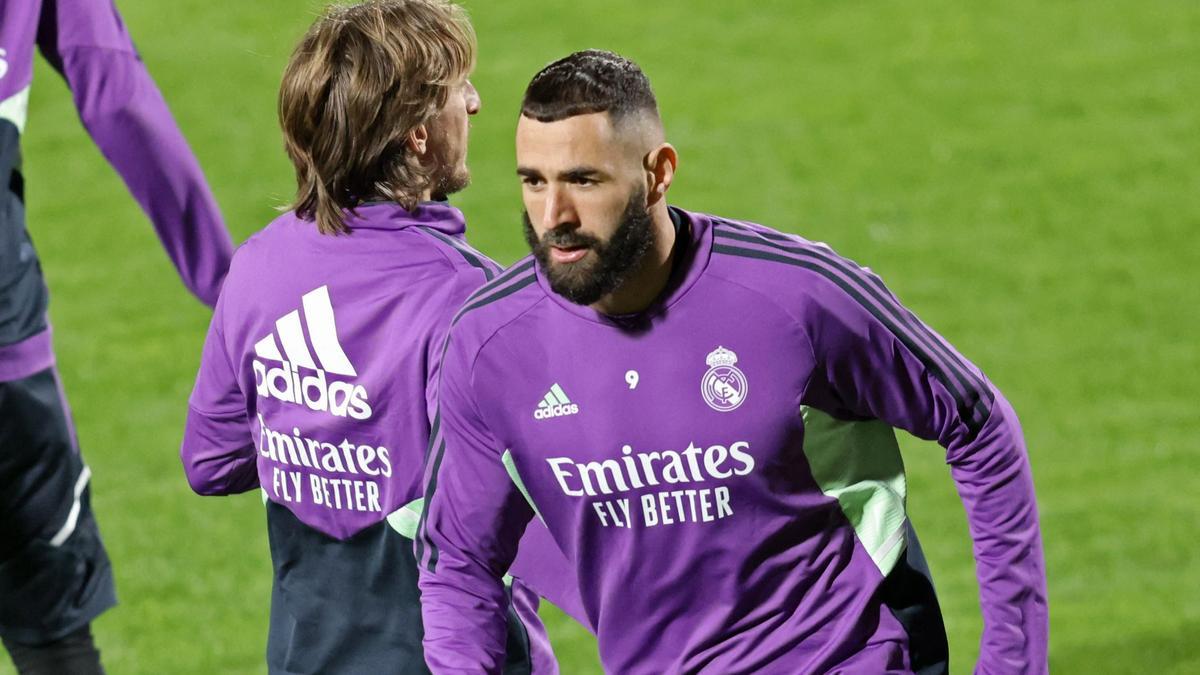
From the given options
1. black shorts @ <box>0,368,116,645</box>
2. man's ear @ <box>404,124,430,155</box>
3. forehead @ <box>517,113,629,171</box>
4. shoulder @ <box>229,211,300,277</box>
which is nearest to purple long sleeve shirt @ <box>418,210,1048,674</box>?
forehead @ <box>517,113,629,171</box>

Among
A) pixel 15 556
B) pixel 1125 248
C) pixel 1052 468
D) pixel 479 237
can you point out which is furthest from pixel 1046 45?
pixel 15 556

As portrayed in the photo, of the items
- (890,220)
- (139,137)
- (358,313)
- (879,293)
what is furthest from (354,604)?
(890,220)

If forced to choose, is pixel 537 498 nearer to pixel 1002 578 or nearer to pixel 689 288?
pixel 689 288

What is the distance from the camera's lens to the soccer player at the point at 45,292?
408 centimetres

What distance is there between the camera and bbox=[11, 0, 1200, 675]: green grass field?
256 inches

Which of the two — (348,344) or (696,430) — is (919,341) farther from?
(348,344)

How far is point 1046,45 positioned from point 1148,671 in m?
5.93

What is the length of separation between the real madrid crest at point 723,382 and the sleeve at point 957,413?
0.11 m

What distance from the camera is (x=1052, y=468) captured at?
707cm

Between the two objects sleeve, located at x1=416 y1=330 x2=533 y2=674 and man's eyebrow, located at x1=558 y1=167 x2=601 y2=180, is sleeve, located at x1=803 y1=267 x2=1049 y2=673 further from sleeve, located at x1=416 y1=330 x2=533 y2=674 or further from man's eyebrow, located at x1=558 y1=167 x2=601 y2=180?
sleeve, located at x1=416 y1=330 x2=533 y2=674

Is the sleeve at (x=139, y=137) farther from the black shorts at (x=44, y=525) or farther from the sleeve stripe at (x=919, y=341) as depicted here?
the sleeve stripe at (x=919, y=341)

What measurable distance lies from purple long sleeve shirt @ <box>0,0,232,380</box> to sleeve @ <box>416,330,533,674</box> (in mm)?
1046

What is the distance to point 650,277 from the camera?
120 inches

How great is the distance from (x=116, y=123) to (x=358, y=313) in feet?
3.69
